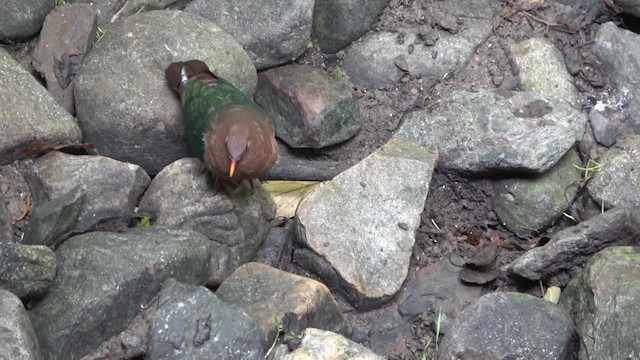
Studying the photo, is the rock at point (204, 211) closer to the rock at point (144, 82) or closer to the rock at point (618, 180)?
the rock at point (144, 82)

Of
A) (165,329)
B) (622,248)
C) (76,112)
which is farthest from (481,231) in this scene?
(76,112)

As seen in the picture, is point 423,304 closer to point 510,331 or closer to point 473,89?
point 510,331

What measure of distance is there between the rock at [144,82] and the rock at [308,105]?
320 mm

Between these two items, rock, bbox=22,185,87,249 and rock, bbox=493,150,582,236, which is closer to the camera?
rock, bbox=22,185,87,249

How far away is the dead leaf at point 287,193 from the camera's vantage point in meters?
4.94

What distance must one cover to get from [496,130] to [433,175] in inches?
16.9

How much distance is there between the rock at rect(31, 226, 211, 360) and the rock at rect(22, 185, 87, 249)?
0.22ft

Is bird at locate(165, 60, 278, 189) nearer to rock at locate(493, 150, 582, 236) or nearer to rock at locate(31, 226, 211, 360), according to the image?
rock at locate(31, 226, 211, 360)

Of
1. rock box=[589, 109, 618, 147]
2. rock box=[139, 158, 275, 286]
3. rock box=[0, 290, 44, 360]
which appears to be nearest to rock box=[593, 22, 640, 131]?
rock box=[589, 109, 618, 147]

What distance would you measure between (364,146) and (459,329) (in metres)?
1.47

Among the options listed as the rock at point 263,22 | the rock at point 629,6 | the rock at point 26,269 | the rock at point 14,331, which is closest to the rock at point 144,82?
the rock at point 263,22

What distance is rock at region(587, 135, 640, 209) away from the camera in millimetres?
4719

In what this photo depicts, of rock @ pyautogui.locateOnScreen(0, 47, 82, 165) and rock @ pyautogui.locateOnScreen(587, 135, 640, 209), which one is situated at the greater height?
rock @ pyautogui.locateOnScreen(0, 47, 82, 165)

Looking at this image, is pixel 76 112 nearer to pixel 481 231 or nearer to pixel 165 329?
pixel 165 329
